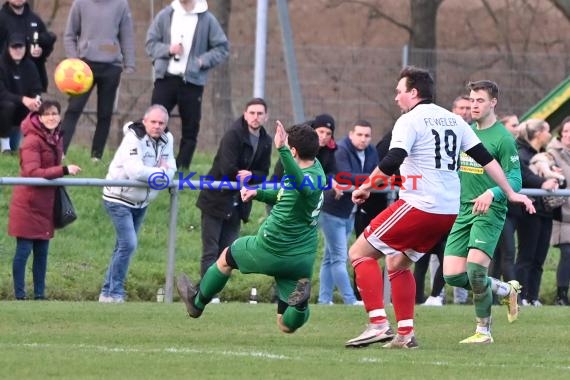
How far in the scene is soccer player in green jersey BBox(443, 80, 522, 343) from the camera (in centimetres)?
1136

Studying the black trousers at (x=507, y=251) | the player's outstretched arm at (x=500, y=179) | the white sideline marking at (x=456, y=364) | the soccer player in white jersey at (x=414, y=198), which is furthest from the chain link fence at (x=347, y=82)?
the white sideline marking at (x=456, y=364)

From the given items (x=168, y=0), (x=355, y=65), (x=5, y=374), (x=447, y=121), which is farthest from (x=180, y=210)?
(x=168, y=0)

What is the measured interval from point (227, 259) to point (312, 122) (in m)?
3.84

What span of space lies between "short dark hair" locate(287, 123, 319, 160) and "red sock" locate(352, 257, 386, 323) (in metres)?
0.90

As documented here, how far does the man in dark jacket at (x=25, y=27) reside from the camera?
17391mm

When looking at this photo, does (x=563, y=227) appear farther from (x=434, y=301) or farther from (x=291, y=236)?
(x=291, y=236)

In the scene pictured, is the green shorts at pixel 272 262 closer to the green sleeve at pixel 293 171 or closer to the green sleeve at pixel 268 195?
the green sleeve at pixel 268 195

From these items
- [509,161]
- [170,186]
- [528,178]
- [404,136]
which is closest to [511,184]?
[509,161]

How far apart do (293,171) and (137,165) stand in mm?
4174

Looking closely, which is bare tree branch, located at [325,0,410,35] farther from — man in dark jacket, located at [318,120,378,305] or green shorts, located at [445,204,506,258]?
green shorts, located at [445,204,506,258]

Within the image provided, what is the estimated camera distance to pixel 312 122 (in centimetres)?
1479

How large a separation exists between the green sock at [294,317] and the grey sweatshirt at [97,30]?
24.9ft

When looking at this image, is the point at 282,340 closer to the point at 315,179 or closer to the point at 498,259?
the point at 315,179

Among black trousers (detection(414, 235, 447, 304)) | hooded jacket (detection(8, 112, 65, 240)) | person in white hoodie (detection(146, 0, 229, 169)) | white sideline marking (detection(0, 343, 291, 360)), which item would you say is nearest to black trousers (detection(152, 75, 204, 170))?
person in white hoodie (detection(146, 0, 229, 169))
